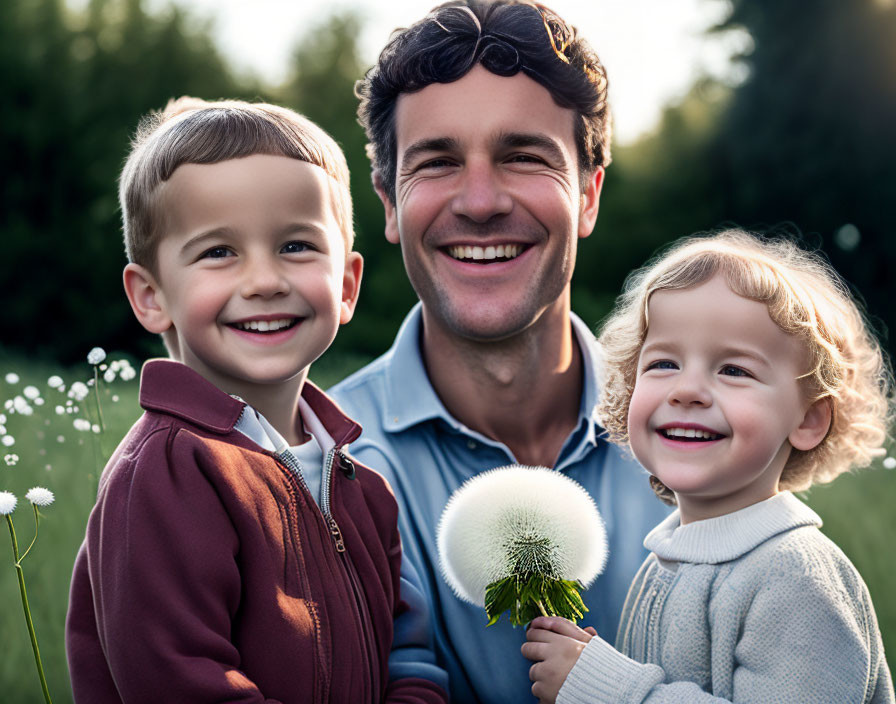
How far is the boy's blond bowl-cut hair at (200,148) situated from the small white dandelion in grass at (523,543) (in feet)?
2.88

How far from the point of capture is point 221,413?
2.44 metres

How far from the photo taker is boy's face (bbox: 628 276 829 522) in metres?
2.63

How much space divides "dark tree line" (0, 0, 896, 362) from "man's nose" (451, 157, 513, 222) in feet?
41.0

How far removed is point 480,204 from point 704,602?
1674mm

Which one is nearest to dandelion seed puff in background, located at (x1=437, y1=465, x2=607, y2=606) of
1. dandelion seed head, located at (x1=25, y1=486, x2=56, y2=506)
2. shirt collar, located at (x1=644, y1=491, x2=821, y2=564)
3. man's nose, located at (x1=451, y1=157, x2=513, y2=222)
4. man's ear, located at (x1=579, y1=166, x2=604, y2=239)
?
shirt collar, located at (x1=644, y1=491, x2=821, y2=564)

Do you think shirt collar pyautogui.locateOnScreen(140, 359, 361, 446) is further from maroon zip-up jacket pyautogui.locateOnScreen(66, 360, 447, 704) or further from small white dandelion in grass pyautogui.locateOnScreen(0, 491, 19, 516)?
small white dandelion in grass pyautogui.locateOnScreen(0, 491, 19, 516)

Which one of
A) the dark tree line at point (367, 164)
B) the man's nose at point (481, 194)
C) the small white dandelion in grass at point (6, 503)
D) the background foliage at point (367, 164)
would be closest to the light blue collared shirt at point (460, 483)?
the man's nose at point (481, 194)

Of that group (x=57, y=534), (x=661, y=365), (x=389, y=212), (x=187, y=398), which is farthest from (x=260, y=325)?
(x=57, y=534)

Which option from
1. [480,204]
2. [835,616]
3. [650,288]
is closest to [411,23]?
[480,204]

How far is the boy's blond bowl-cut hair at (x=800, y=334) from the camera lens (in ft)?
8.92

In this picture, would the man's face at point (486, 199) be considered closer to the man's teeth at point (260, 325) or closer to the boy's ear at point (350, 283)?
the boy's ear at point (350, 283)

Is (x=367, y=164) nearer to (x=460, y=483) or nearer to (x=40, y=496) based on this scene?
(x=460, y=483)

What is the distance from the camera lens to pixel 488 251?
3.76 meters

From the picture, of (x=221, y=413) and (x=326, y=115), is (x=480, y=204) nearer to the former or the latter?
(x=221, y=413)
